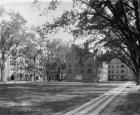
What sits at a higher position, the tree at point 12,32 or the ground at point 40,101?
the tree at point 12,32

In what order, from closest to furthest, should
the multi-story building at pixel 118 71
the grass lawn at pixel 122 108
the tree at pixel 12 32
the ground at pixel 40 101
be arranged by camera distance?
the ground at pixel 40 101 < the grass lawn at pixel 122 108 < the tree at pixel 12 32 < the multi-story building at pixel 118 71

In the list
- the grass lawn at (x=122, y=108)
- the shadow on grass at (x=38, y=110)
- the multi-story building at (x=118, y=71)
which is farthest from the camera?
the multi-story building at (x=118, y=71)

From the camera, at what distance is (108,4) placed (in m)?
19.3

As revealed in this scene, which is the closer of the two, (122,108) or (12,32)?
(122,108)

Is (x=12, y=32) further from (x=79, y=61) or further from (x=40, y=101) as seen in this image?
(x=40, y=101)

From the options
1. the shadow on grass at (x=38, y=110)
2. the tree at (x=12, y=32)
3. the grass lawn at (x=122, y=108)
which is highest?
the tree at (x=12, y=32)

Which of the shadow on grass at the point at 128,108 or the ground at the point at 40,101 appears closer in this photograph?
the ground at the point at 40,101

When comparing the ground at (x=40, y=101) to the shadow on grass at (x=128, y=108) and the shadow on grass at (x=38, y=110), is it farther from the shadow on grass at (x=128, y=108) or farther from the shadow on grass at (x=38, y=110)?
the shadow on grass at (x=128, y=108)

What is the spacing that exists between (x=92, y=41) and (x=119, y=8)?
49.9 feet

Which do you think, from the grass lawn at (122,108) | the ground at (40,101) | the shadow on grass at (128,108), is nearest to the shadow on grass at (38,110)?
the ground at (40,101)

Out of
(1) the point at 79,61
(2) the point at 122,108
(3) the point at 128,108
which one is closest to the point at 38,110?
(2) the point at 122,108

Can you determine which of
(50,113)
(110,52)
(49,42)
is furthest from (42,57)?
(50,113)

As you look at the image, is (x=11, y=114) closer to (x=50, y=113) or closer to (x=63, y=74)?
(x=50, y=113)

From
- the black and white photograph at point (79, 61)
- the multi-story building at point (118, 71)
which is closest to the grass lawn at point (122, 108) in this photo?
the black and white photograph at point (79, 61)
